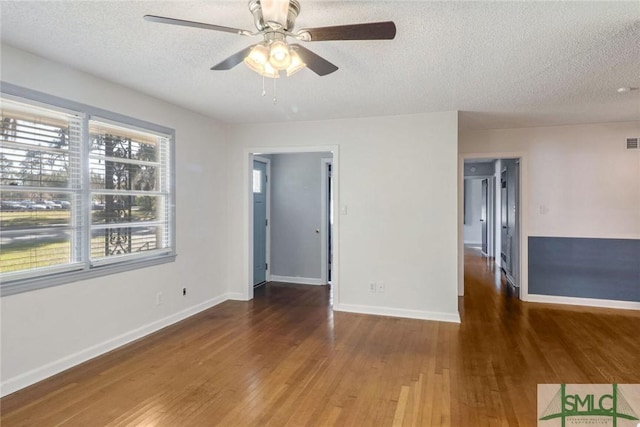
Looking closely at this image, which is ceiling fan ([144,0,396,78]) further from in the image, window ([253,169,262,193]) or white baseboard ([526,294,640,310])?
white baseboard ([526,294,640,310])

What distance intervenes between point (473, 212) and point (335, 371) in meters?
10.1

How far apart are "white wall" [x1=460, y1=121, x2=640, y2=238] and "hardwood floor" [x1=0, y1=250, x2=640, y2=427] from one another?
1.24m

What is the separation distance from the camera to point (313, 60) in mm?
2066

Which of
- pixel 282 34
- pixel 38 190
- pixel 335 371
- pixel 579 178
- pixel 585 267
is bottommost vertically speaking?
pixel 335 371

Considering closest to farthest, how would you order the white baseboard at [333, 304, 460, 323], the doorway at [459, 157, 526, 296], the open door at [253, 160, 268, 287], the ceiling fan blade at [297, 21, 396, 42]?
the ceiling fan blade at [297, 21, 396, 42] < the white baseboard at [333, 304, 460, 323] < the doorway at [459, 157, 526, 296] < the open door at [253, 160, 268, 287]

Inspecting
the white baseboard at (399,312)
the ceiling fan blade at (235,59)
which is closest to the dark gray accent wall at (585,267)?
the white baseboard at (399,312)

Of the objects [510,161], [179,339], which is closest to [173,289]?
[179,339]

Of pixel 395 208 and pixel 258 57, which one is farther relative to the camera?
pixel 395 208

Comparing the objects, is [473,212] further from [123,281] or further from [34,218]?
[34,218]

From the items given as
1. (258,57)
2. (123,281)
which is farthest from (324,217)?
(258,57)

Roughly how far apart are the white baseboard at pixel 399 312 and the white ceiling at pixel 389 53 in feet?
7.78

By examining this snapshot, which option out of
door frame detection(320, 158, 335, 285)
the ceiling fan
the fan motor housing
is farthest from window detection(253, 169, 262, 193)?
the fan motor housing

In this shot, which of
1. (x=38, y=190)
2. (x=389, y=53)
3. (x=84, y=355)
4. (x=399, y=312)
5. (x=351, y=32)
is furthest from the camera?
(x=399, y=312)

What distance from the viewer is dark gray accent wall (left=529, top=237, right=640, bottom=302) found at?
4727 mm
